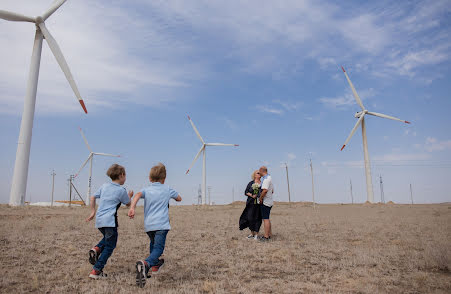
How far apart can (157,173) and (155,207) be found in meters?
0.60

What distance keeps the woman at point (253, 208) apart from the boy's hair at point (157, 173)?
5.02 metres

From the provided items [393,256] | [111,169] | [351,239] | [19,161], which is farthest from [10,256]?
[19,161]

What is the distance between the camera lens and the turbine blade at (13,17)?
3024 cm

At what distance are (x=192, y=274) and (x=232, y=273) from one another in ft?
2.50

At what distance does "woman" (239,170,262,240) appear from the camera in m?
10.5

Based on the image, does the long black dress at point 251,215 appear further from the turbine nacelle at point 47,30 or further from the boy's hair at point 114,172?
the turbine nacelle at point 47,30

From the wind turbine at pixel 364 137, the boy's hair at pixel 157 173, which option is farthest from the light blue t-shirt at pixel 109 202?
the wind turbine at pixel 364 137

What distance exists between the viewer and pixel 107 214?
5645mm

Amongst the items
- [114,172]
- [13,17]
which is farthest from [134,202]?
[13,17]

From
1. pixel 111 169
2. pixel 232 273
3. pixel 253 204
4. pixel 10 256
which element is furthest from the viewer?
pixel 253 204

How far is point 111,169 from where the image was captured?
589 centimetres

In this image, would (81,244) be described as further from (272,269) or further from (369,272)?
(369,272)

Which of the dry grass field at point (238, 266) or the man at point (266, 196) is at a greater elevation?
the man at point (266, 196)

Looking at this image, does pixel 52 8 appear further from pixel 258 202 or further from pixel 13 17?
pixel 258 202
